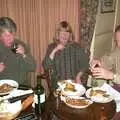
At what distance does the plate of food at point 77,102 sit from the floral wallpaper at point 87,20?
148 centimetres

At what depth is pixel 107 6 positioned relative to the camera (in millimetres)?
3705

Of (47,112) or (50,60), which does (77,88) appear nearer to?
(47,112)

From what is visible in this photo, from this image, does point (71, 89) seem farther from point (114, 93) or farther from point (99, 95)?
A: point (114, 93)

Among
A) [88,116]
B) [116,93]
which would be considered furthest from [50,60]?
[88,116]

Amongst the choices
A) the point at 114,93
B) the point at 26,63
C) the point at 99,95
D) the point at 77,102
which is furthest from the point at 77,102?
the point at 26,63

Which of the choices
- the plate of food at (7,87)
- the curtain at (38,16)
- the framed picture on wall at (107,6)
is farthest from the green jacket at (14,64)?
the framed picture on wall at (107,6)

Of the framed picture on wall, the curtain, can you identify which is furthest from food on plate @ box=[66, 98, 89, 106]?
the framed picture on wall

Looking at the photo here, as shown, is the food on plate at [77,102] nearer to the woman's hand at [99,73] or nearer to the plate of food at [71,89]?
the plate of food at [71,89]

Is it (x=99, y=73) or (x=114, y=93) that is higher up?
(x=99, y=73)

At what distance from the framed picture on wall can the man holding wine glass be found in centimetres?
157

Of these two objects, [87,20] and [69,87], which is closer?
[69,87]

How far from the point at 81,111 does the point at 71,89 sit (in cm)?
29

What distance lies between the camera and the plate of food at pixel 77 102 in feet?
5.95

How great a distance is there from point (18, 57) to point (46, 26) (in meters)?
0.86
